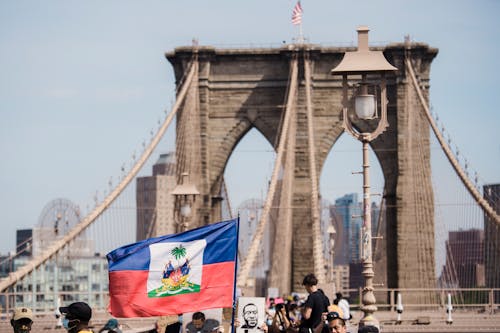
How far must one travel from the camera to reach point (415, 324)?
37.1m

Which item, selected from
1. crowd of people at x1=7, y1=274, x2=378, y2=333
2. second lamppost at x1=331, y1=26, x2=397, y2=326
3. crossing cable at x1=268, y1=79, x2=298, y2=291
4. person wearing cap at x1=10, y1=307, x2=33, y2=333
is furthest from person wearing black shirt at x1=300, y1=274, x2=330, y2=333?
crossing cable at x1=268, y1=79, x2=298, y2=291

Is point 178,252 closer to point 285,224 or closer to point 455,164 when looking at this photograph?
point 455,164

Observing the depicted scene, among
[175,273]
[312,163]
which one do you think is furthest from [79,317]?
[312,163]

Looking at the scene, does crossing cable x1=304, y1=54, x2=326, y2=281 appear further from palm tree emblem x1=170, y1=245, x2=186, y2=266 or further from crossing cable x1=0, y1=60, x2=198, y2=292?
palm tree emblem x1=170, y1=245, x2=186, y2=266

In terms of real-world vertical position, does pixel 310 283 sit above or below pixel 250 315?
above

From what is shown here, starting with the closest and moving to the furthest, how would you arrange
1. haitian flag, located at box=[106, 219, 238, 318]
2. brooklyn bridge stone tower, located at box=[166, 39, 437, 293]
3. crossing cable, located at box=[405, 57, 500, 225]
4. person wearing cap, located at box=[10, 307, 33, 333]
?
person wearing cap, located at box=[10, 307, 33, 333] < haitian flag, located at box=[106, 219, 238, 318] < crossing cable, located at box=[405, 57, 500, 225] < brooklyn bridge stone tower, located at box=[166, 39, 437, 293]

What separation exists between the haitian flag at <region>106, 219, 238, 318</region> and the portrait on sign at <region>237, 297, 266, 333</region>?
18.1ft

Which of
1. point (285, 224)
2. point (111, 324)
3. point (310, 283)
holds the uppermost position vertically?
point (285, 224)

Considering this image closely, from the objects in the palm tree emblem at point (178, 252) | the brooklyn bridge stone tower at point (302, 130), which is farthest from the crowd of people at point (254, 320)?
the brooklyn bridge stone tower at point (302, 130)

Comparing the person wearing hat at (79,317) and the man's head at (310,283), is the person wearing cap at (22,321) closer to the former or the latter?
the person wearing hat at (79,317)

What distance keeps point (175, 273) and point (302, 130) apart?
44.4 m

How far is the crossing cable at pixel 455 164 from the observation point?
51.4 m

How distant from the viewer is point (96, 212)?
1854 inches

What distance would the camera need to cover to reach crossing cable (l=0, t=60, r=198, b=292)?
38031 mm
